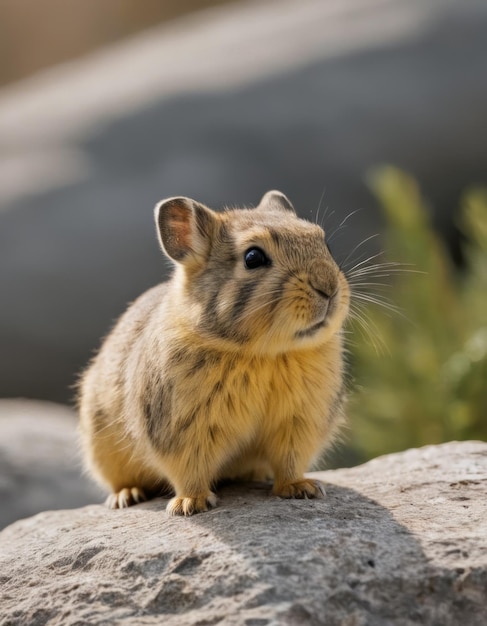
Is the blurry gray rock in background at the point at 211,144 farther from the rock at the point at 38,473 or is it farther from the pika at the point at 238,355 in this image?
the pika at the point at 238,355

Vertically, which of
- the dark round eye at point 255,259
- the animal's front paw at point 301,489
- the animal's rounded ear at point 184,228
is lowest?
the animal's front paw at point 301,489

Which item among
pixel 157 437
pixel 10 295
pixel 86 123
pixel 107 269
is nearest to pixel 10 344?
pixel 10 295

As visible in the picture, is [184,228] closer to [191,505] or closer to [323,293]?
[323,293]

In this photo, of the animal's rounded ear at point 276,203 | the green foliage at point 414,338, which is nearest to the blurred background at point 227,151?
the green foliage at point 414,338

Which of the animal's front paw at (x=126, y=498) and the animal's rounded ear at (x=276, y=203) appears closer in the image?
the animal's rounded ear at (x=276, y=203)

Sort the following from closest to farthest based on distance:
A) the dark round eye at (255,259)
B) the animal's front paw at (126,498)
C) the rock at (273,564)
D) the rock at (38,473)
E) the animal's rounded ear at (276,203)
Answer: the rock at (273,564)
the dark round eye at (255,259)
the animal's rounded ear at (276,203)
the animal's front paw at (126,498)
the rock at (38,473)

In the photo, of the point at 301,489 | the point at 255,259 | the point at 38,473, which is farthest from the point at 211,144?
the point at 301,489

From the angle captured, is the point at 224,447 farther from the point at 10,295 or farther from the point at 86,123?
the point at 86,123
